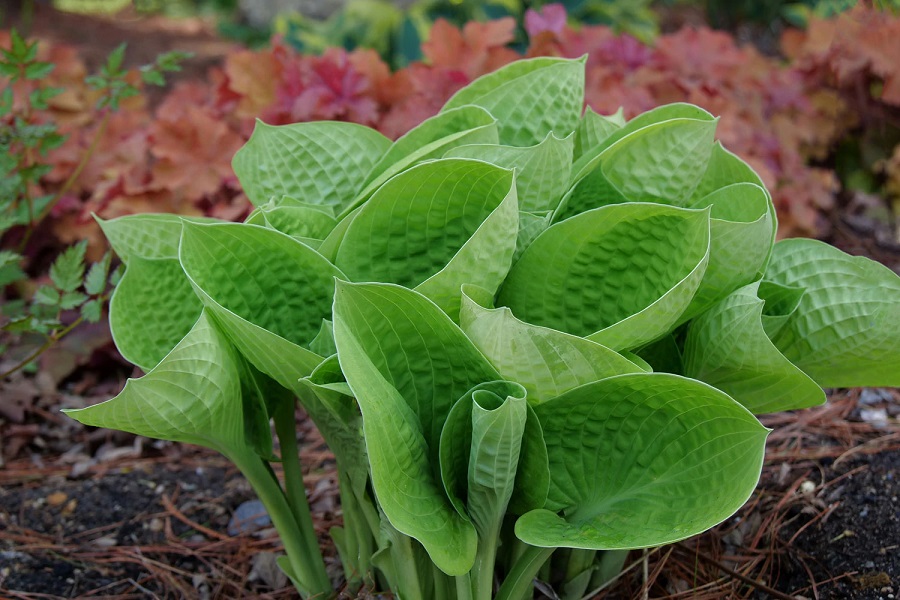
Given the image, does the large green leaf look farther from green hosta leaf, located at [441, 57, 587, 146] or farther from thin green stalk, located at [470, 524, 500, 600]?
thin green stalk, located at [470, 524, 500, 600]

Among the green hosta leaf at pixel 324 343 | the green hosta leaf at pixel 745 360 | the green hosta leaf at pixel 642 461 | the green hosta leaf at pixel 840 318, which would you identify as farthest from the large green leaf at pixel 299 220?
the green hosta leaf at pixel 840 318

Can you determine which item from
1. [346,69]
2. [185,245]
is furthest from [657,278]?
[346,69]

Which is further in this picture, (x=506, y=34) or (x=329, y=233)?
(x=506, y=34)

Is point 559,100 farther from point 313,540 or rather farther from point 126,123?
point 126,123

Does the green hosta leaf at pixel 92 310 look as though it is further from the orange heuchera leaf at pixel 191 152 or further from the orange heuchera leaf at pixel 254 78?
the orange heuchera leaf at pixel 254 78

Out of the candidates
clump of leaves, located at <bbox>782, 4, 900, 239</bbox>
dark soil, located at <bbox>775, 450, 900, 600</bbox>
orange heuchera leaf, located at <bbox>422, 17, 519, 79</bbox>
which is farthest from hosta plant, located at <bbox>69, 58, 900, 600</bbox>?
clump of leaves, located at <bbox>782, 4, 900, 239</bbox>
